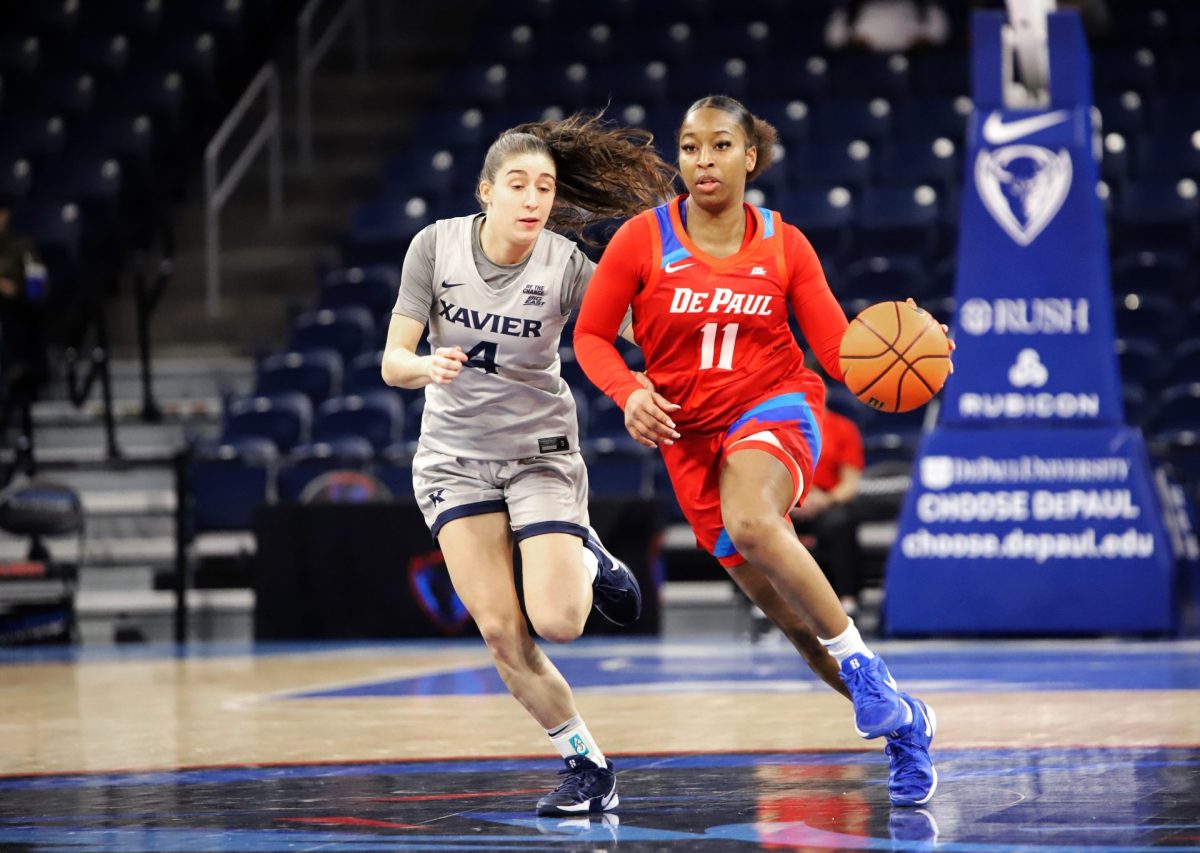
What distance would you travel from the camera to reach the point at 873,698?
4.87 metres

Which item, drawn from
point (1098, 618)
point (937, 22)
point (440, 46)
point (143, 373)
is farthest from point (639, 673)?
point (440, 46)

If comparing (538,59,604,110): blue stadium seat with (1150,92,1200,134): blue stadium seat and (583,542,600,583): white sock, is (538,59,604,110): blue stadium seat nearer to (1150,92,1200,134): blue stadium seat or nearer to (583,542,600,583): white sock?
(1150,92,1200,134): blue stadium seat

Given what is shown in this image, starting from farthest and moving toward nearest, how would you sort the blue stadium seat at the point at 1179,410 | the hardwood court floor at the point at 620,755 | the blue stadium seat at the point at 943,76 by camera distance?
the blue stadium seat at the point at 943,76 < the blue stadium seat at the point at 1179,410 < the hardwood court floor at the point at 620,755

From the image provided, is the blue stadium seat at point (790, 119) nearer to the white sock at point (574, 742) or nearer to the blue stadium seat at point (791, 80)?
the blue stadium seat at point (791, 80)

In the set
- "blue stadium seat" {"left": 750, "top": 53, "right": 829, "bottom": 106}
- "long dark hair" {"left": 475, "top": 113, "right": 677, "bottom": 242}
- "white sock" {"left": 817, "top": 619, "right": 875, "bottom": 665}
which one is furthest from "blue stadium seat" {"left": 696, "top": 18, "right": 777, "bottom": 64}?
"white sock" {"left": 817, "top": 619, "right": 875, "bottom": 665}

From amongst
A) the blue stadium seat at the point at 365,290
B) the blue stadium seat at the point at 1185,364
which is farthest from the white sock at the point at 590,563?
the blue stadium seat at the point at 365,290

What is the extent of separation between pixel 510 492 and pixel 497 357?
365 millimetres

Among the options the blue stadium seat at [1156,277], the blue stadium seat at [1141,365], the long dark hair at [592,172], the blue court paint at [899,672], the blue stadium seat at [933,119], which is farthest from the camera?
the blue stadium seat at [933,119]

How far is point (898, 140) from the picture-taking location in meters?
15.9

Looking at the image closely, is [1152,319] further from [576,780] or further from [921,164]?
[576,780]

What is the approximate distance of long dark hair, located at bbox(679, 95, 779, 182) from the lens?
5.36m

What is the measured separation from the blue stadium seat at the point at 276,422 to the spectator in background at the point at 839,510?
4.16 m

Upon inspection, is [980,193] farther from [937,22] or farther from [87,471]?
[87,471]

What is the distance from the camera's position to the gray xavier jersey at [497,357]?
5.25 meters
